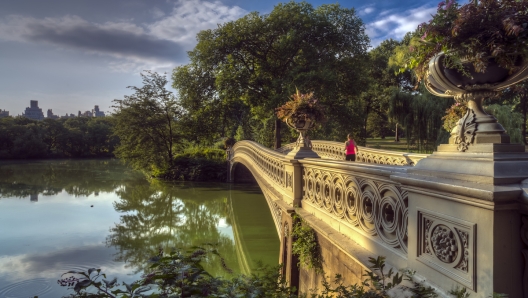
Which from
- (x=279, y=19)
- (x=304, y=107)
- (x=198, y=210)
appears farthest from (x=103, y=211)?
(x=279, y=19)

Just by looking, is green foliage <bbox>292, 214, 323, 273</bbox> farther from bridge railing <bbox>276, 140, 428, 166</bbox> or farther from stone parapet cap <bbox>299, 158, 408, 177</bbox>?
bridge railing <bbox>276, 140, 428, 166</bbox>

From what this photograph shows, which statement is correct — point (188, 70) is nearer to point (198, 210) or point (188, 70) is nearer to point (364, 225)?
point (198, 210)

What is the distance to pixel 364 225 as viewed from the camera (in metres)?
3.85

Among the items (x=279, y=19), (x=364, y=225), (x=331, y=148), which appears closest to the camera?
(x=364, y=225)

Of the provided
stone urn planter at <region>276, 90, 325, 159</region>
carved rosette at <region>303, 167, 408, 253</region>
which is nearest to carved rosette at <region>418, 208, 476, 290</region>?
carved rosette at <region>303, 167, 408, 253</region>

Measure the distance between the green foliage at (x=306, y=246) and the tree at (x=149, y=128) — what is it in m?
25.8

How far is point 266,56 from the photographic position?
1016 inches

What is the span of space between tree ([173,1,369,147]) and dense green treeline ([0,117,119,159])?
2636 centimetres

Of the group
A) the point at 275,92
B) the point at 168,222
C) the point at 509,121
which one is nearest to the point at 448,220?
the point at 168,222

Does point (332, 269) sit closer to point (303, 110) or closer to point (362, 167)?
point (362, 167)

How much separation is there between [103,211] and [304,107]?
46.6 feet

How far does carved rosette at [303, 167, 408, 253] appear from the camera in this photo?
10.2 ft

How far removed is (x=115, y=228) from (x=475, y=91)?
14.5 m

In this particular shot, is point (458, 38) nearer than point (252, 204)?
Yes
